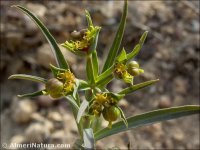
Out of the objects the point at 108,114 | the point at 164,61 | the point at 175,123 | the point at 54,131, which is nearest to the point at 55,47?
the point at 108,114

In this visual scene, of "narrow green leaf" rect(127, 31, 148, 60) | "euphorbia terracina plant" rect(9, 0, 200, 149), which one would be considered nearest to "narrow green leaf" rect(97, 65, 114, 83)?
"euphorbia terracina plant" rect(9, 0, 200, 149)

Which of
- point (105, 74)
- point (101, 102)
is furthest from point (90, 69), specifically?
point (101, 102)

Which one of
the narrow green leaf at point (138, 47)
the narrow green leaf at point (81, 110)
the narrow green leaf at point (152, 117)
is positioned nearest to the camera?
the narrow green leaf at point (81, 110)

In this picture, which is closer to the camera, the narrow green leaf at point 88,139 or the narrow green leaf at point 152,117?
the narrow green leaf at point 88,139

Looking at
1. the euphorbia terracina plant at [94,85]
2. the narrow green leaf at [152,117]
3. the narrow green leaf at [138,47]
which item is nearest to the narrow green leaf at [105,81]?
the euphorbia terracina plant at [94,85]

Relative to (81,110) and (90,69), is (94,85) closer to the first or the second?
(90,69)

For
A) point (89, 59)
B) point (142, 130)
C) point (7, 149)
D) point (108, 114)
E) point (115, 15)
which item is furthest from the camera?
point (115, 15)

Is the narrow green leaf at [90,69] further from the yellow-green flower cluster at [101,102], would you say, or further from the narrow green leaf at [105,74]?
the yellow-green flower cluster at [101,102]

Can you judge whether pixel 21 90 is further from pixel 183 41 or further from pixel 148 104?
pixel 183 41

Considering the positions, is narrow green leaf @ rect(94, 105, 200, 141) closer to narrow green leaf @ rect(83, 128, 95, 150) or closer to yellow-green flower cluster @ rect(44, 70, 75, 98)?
narrow green leaf @ rect(83, 128, 95, 150)
